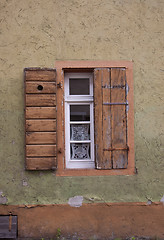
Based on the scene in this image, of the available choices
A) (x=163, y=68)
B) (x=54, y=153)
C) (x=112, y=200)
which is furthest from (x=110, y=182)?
(x=163, y=68)

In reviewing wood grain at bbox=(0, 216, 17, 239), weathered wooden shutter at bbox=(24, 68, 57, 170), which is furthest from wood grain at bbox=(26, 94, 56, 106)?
wood grain at bbox=(0, 216, 17, 239)

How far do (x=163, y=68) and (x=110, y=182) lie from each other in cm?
184

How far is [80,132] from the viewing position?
13.1ft

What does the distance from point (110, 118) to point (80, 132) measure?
511 millimetres

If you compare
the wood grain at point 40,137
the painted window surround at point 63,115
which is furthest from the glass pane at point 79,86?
the wood grain at point 40,137

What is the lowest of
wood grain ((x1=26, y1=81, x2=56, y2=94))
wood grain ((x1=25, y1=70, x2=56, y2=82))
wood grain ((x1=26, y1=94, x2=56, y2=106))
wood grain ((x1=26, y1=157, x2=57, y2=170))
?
wood grain ((x1=26, y1=157, x2=57, y2=170))

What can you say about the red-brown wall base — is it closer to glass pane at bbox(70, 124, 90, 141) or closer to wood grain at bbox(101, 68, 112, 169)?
wood grain at bbox(101, 68, 112, 169)

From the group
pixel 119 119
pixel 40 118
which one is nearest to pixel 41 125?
pixel 40 118

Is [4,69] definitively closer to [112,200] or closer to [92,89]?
[92,89]

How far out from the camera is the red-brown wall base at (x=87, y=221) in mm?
3734

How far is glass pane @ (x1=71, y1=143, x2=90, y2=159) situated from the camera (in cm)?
397

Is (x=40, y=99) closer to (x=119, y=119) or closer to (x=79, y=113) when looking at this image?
(x=79, y=113)

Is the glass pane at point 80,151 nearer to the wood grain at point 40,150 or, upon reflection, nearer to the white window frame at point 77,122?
the white window frame at point 77,122

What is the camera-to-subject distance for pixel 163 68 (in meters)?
3.90
